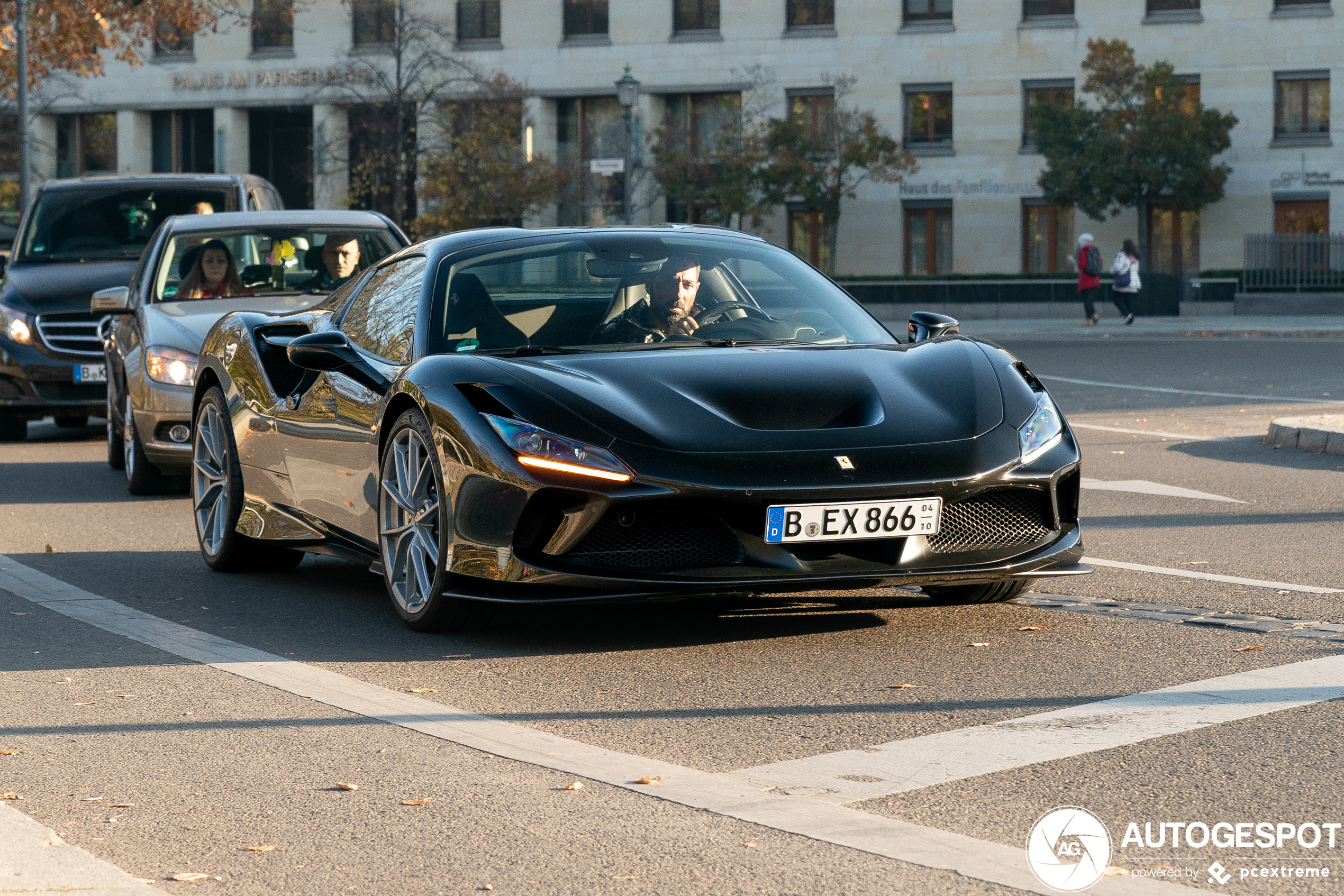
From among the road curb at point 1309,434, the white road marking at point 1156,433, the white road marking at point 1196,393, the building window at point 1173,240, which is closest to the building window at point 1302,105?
the building window at point 1173,240

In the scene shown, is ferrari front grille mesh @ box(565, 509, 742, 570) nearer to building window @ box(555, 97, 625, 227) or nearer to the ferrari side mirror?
the ferrari side mirror

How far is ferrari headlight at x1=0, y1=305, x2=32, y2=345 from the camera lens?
49.4ft

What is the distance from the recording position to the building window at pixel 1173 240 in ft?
167

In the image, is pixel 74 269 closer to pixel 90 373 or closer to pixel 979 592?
pixel 90 373

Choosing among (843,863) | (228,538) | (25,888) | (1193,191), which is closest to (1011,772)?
(843,863)

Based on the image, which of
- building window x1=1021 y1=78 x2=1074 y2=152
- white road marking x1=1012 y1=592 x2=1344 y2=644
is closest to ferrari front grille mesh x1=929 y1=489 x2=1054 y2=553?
white road marking x1=1012 y1=592 x2=1344 y2=644

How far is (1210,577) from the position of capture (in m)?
7.76

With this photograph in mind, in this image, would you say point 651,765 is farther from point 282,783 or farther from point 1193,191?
point 1193,191

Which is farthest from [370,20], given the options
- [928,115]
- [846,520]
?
[846,520]

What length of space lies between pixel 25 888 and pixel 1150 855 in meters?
2.23

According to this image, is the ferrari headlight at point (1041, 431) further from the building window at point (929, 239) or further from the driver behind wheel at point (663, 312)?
the building window at point (929, 239)

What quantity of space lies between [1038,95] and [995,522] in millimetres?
47664

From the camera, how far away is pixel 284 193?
64562 millimetres

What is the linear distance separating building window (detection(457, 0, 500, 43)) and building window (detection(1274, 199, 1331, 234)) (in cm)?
2330
